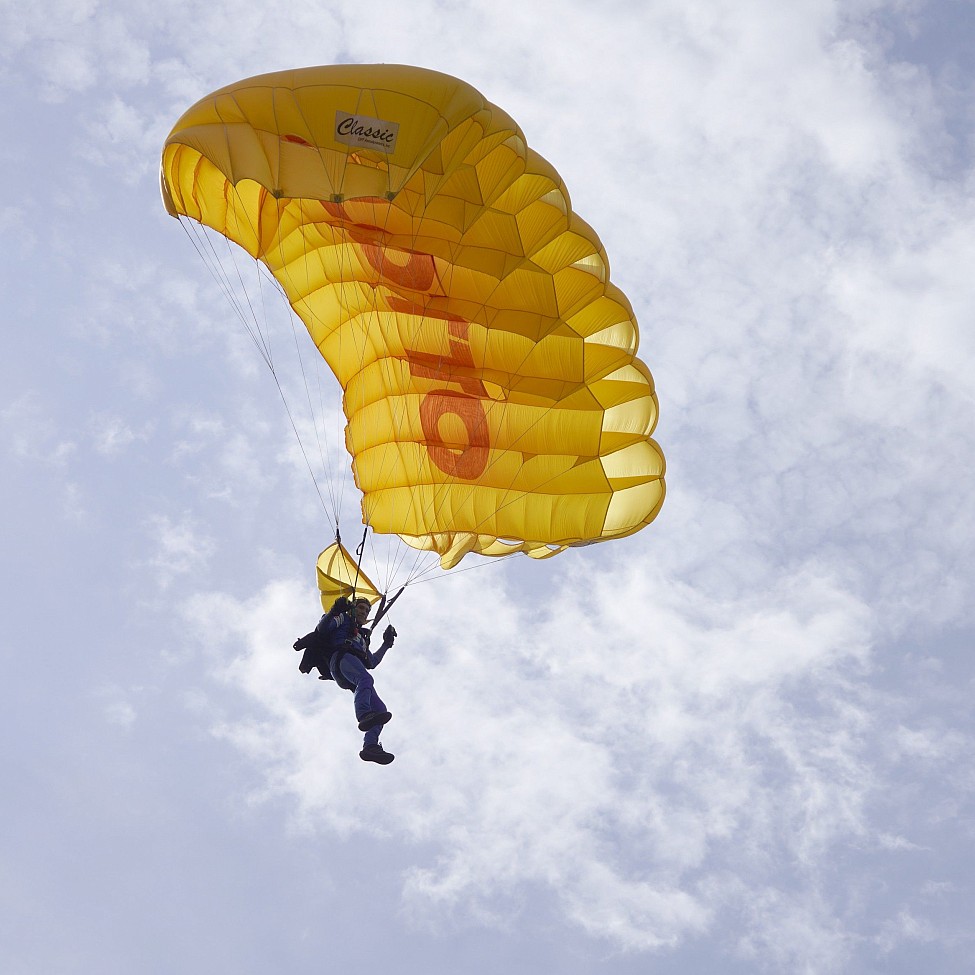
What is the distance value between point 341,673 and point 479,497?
10.6 feet

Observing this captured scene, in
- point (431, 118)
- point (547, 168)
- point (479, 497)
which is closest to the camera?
point (431, 118)

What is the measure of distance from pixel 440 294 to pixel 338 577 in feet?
11.4

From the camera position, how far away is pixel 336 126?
11.3m

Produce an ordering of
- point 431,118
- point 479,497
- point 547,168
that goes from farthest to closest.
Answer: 1. point 479,497
2. point 547,168
3. point 431,118

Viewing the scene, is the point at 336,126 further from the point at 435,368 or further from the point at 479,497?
the point at 479,497

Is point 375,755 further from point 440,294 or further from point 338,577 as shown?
point 440,294

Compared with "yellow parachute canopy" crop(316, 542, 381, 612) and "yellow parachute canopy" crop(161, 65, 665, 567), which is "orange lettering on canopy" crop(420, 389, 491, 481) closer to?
"yellow parachute canopy" crop(161, 65, 665, 567)

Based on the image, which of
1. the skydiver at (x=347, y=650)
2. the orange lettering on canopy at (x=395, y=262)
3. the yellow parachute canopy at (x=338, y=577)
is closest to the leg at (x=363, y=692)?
the skydiver at (x=347, y=650)

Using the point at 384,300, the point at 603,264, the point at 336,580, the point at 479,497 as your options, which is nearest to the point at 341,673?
the point at 336,580

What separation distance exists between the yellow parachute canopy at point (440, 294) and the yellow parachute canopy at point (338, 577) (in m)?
1.07

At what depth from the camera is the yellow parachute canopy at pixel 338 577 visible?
14.3 meters

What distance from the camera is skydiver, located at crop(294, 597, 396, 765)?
12.7 metres

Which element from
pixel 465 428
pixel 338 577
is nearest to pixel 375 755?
pixel 338 577

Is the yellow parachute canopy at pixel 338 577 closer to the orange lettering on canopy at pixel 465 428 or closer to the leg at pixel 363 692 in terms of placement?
the leg at pixel 363 692
